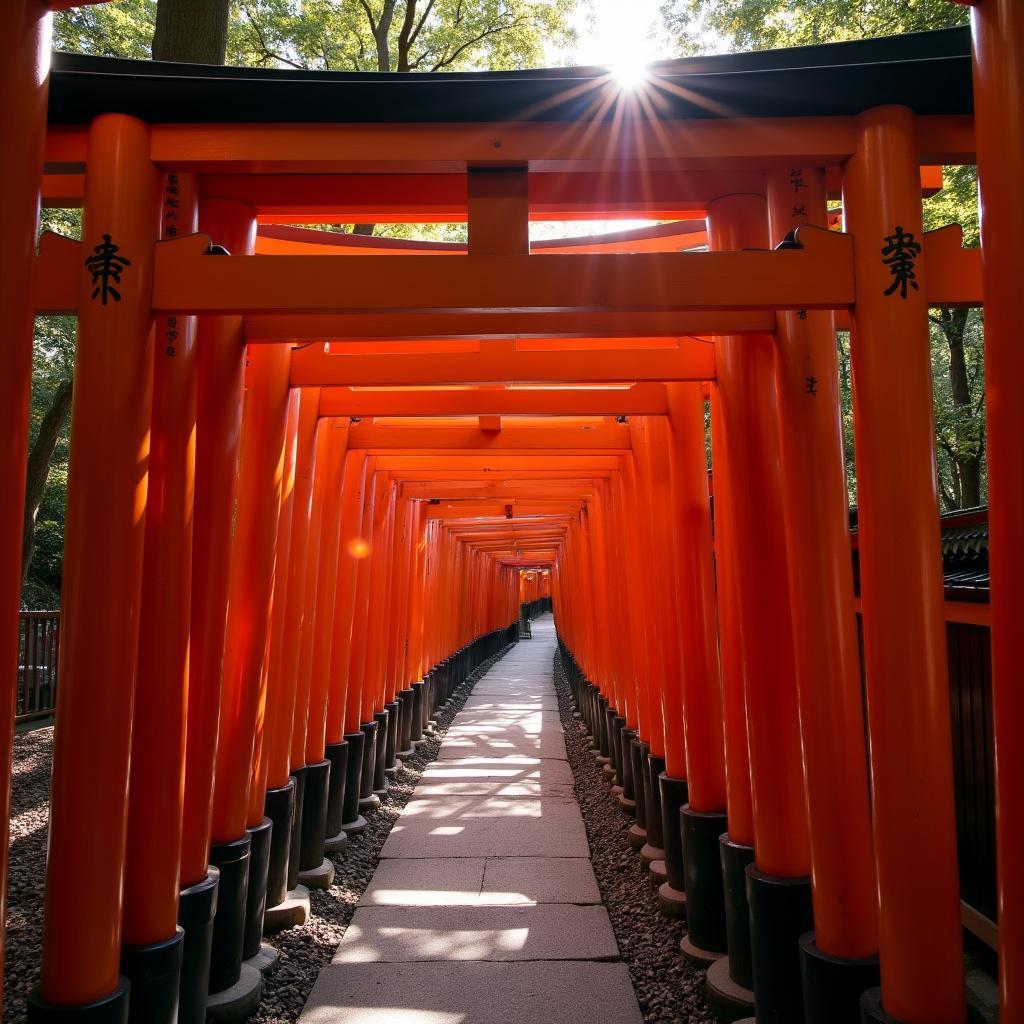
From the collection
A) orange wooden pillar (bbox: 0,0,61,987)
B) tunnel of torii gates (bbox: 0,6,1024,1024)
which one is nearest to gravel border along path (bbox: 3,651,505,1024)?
tunnel of torii gates (bbox: 0,6,1024,1024)

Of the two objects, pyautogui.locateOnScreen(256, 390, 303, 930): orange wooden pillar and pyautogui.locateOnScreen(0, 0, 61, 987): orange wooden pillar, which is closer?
pyautogui.locateOnScreen(0, 0, 61, 987): orange wooden pillar

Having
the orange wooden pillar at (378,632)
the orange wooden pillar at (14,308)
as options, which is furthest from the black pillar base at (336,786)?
the orange wooden pillar at (14,308)

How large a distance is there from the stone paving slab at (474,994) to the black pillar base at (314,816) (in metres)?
1.41

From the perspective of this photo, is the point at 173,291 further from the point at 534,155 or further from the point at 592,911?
the point at 592,911

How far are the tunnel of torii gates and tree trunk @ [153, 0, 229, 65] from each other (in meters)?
3.02

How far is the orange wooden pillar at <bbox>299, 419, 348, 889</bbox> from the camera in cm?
611

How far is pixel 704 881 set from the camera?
468 centimetres

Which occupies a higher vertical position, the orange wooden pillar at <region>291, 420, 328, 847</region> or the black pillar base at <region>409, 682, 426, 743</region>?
the orange wooden pillar at <region>291, 420, 328, 847</region>

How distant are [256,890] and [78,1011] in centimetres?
187

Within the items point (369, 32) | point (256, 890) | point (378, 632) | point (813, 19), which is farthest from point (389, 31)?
point (256, 890)

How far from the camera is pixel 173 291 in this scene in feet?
9.46

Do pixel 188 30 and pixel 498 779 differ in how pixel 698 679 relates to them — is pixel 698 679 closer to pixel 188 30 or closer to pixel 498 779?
pixel 498 779

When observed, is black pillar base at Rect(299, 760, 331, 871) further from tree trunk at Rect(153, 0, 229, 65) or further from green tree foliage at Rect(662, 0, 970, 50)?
green tree foliage at Rect(662, 0, 970, 50)

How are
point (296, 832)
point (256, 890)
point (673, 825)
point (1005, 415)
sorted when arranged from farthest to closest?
1. point (296, 832)
2. point (673, 825)
3. point (256, 890)
4. point (1005, 415)
